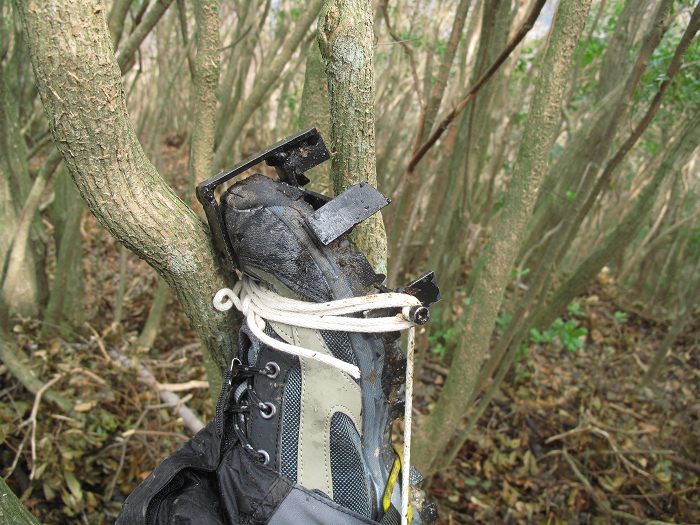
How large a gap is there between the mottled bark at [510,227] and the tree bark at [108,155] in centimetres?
109

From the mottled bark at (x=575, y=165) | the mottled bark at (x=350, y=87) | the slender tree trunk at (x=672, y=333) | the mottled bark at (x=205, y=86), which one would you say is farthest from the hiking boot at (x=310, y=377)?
the slender tree trunk at (x=672, y=333)

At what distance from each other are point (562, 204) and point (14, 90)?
11.8 ft

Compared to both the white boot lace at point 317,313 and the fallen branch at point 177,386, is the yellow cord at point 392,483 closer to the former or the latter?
the white boot lace at point 317,313

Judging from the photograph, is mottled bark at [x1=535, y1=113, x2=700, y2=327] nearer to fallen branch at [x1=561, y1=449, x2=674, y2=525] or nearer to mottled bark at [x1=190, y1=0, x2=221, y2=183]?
fallen branch at [x1=561, y1=449, x2=674, y2=525]

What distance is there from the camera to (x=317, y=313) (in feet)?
3.14

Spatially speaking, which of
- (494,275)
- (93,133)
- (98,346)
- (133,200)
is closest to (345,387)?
(133,200)

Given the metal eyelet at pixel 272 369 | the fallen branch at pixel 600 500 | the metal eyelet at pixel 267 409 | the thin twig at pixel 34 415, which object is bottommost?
the fallen branch at pixel 600 500

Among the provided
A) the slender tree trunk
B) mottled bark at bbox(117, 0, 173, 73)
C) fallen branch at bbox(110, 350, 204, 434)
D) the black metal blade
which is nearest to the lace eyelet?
the black metal blade

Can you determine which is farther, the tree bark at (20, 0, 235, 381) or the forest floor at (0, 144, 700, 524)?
the forest floor at (0, 144, 700, 524)

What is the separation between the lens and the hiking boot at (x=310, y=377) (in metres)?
0.93

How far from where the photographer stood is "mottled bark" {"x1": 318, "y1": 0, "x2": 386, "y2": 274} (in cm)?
88

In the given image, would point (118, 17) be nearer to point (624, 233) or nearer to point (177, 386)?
point (177, 386)

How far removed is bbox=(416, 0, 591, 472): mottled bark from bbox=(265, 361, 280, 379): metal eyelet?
1055mm

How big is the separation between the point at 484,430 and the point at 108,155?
2.68 metres
